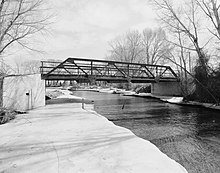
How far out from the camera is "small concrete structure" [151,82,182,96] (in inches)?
1216

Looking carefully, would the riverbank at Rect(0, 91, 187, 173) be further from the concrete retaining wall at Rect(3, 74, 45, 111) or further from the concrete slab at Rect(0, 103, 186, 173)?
the concrete retaining wall at Rect(3, 74, 45, 111)

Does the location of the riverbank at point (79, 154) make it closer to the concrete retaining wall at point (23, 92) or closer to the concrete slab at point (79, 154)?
the concrete slab at point (79, 154)

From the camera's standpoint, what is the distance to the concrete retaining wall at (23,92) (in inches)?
425

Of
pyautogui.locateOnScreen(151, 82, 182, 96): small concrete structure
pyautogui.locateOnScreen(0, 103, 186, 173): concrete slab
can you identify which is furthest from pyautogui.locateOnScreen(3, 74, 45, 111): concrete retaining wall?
pyautogui.locateOnScreen(151, 82, 182, 96): small concrete structure

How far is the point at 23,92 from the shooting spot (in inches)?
476

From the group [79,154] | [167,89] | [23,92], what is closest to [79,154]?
[79,154]

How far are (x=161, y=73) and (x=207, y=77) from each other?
33.7 feet

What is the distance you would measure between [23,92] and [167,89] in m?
28.5

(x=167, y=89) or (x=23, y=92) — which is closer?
(x=23, y=92)

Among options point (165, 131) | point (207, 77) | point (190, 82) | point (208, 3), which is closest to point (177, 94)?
point (190, 82)

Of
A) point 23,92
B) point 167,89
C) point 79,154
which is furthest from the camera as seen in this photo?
point 167,89

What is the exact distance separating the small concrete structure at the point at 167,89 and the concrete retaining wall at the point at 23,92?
81.9ft

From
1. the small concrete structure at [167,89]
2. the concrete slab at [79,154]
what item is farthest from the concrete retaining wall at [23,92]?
the small concrete structure at [167,89]

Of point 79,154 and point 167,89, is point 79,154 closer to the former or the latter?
point 79,154
